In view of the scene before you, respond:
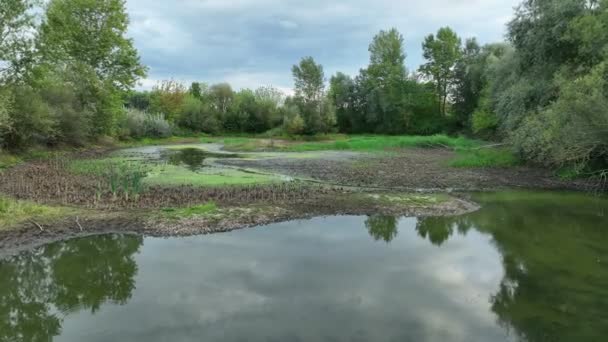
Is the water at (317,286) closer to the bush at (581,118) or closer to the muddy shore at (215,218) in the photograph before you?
the muddy shore at (215,218)

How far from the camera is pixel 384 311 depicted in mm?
6996

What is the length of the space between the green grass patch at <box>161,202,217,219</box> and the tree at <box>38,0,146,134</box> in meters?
29.7

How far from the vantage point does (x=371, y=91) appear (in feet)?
218

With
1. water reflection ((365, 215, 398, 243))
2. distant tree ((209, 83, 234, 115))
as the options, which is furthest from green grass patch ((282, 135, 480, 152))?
distant tree ((209, 83, 234, 115))

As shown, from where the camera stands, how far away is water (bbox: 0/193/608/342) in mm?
6406

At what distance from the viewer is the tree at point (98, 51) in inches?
1441

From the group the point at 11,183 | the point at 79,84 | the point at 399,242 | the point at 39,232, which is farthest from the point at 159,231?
the point at 79,84

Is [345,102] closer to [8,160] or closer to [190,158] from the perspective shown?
[190,158]

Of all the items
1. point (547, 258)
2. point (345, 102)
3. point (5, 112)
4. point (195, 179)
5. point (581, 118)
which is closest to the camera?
point (547, 258)

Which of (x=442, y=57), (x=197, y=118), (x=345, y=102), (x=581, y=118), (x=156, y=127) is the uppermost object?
(x=442, y=57)

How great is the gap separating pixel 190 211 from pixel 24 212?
4491 millimetres

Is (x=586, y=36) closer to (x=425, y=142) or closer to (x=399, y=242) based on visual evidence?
(x=399, y=242)

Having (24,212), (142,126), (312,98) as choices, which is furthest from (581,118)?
(142,126)

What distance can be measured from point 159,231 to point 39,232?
2868mm
